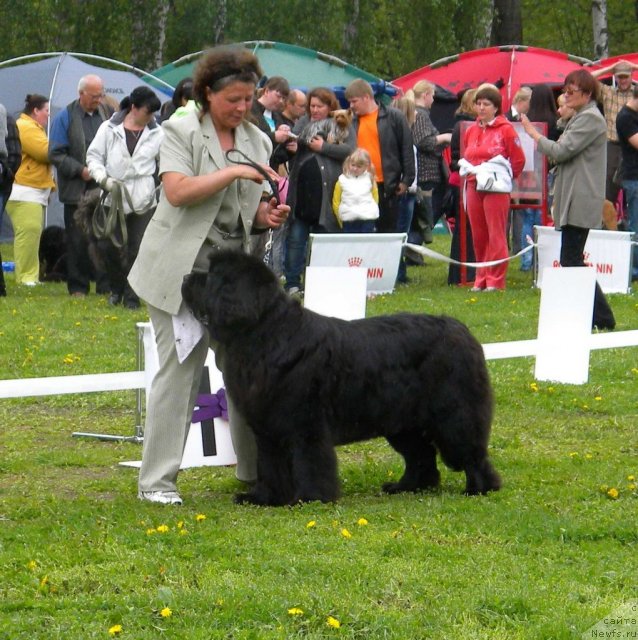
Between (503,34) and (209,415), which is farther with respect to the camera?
(503,34)

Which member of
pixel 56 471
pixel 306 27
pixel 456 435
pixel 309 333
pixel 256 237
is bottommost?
pixel 56 471

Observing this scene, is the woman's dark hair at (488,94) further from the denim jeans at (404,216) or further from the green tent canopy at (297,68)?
the green tent canopy at (297,68)

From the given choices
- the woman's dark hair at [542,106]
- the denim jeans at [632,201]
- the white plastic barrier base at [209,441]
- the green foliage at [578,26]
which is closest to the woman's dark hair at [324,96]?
the woman's dark hair at [542,106]

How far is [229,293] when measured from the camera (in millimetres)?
5707

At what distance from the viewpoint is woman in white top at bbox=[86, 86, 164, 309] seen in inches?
488

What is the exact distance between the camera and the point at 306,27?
93.2 ft

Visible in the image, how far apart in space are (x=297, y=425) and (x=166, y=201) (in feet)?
4.02

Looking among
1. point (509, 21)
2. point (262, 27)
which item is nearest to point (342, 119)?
point (262, 27)

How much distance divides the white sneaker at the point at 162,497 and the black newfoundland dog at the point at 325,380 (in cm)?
32

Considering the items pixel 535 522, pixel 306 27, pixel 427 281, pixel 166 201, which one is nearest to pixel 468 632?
pixel 535 522

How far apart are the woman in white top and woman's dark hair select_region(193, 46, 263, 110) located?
6.55 m

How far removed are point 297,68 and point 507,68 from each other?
3.65m

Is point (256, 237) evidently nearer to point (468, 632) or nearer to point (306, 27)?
point (468, 632)

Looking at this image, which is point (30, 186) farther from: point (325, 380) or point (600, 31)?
point (600, 31)
